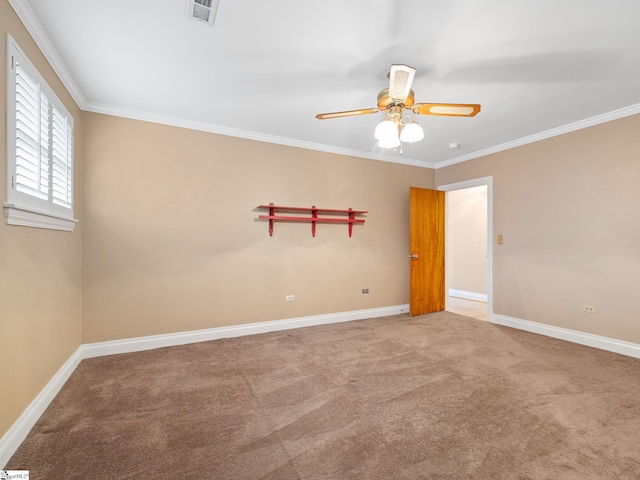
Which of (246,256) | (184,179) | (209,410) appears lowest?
(209,410)

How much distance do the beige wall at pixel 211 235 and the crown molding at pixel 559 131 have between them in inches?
59.8

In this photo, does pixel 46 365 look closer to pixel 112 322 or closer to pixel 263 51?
pixel 112 322

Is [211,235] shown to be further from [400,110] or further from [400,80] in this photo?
[400,80]

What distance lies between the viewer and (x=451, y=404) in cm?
225

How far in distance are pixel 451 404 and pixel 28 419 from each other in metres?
2.92

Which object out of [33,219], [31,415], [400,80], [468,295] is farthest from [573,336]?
[33,219]

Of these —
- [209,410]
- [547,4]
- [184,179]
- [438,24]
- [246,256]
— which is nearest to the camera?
[547,4]

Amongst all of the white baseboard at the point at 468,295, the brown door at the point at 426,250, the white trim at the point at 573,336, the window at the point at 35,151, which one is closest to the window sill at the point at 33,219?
the window at the point at 35,151

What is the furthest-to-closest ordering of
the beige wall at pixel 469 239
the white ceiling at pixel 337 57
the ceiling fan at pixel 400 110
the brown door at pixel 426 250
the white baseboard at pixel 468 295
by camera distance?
1. the beige wall at pixel 469 239
2. the white baseboard at pixel 468 295
3. the brown door at pixel 426 250
4. the ceiling fan at pixel 400 110
5. the white ceiling at pixel 337 57

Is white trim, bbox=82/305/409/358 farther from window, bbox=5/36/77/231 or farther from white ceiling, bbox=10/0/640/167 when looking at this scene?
white ceiling, bbox=10/0/640/167

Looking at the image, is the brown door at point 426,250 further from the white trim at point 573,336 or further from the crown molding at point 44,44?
the crown molding at point 44,44

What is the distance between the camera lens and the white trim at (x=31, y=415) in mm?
1650

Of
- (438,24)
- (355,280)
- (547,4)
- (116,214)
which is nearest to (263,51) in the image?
(438,24)

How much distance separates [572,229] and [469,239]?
3.15 metres
